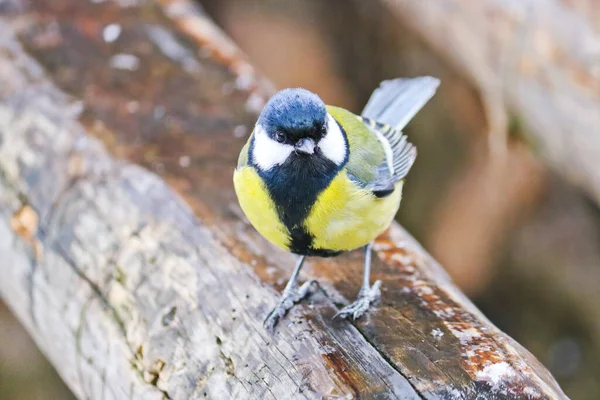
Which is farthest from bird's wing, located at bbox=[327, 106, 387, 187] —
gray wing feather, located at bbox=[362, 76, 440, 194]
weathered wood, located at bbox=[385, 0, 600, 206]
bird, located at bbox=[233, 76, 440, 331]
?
weathered wood, located at bbox=[385, 0, 600, 206]

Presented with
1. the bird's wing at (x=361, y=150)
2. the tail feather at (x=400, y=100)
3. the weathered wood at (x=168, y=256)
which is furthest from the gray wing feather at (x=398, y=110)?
the weathered wood at (x=168, y=256)

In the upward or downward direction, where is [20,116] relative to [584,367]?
upward

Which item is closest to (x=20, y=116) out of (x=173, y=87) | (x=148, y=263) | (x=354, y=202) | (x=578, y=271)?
(x=173, y=87)

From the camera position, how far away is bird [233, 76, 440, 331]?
5.50 ft

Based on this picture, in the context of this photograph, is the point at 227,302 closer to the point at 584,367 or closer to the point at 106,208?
the point at 106,208

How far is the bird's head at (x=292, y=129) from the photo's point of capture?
5.43 ft

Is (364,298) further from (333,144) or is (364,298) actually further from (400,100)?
(400,100)

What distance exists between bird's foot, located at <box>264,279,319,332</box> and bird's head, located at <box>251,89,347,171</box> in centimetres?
32

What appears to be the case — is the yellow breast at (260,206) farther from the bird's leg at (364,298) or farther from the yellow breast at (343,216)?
the bird's leg at (364,298)

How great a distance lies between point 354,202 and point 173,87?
3.72 feet

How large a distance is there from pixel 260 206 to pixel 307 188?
0.12 m

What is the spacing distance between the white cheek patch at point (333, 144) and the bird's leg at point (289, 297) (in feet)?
1.06

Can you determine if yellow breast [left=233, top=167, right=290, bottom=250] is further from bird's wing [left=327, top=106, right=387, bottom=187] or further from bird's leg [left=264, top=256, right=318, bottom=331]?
bird's wing [left=327, top=106, right=387, bottom=187]

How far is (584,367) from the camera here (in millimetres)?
3896
